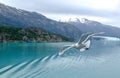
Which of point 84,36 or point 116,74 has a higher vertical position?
point 84,36

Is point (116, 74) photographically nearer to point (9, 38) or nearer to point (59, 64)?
point (59, 64)

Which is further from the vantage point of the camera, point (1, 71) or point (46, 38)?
point (46, 38)

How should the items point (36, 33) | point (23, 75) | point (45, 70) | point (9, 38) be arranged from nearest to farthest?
point (23, 75)
point (45, 70)
point (9, 38)
point (36, 33)

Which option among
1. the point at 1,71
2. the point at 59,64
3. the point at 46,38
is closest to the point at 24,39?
the point at 46,38

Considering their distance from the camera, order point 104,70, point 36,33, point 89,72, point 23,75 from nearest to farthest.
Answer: point 23,75 < point 89,72 < point 104,70 < point 36,33

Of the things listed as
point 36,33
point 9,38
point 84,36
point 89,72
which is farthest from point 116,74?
point 36,33

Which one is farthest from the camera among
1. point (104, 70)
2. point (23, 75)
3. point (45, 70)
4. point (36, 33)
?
point (36, 33)

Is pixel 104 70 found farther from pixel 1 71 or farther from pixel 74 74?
pixel 1 71

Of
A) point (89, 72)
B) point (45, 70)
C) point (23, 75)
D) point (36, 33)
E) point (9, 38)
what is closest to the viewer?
point (23, 75)

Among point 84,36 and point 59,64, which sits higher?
point 84,36
